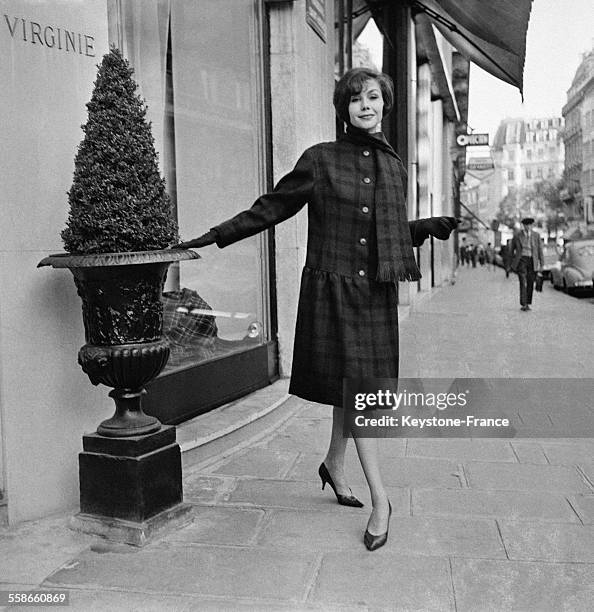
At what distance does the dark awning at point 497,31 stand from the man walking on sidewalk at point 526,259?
189 inches

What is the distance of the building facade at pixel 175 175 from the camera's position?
339 centimetres

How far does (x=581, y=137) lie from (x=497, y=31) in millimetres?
27153

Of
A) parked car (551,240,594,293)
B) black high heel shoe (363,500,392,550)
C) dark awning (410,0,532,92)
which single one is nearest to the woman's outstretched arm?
black high heel shoe (363,500,392,550)

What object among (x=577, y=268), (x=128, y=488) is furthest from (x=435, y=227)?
(x=577, y=268)

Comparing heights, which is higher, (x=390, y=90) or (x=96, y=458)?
(x=390, y=90)

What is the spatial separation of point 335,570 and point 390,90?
1944 mm

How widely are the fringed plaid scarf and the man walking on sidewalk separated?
11149 millimetres

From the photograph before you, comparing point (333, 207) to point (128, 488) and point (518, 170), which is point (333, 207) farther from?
point (518, 170)

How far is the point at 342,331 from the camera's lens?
10.7 ft

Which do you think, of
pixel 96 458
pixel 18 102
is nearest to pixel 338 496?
pixel 96 458

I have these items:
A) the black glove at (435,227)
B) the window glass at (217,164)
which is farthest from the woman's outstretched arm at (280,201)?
the window glass at (217,164)

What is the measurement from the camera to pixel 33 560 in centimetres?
313

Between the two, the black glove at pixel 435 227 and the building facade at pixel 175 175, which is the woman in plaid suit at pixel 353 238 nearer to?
the black glove at pixel 435 227

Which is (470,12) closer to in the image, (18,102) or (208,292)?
(208,292)
